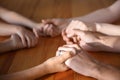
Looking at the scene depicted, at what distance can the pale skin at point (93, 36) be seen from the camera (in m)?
0.78

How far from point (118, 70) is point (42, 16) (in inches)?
23.1

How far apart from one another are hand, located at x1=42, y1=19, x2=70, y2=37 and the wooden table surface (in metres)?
0.03

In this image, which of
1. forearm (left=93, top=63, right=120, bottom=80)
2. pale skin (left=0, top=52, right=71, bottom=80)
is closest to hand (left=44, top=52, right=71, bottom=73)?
pale skin (left=0, top=52, right=71, bottom=80)

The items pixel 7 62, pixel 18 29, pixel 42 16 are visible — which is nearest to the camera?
pixel 7 62

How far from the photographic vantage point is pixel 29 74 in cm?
65

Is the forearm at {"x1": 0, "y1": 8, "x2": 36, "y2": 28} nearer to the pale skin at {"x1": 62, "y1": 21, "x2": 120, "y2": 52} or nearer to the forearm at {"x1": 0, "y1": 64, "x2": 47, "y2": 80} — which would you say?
the pale skin at {"x1": 62, "y1": 21, "x2": 120, "y2": 52}

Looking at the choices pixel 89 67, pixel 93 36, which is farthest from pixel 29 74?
pixel 93 36

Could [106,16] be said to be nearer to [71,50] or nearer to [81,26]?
[81,26]

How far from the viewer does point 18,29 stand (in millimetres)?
885

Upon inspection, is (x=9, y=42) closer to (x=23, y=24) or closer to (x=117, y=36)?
(x=23, y=24)

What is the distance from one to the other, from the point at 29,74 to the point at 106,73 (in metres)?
0.21

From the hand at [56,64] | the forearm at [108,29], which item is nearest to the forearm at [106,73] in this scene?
the hand at [56,64]

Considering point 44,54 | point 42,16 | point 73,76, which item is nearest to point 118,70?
point 73,76

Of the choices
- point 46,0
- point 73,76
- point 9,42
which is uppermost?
point 46,0
